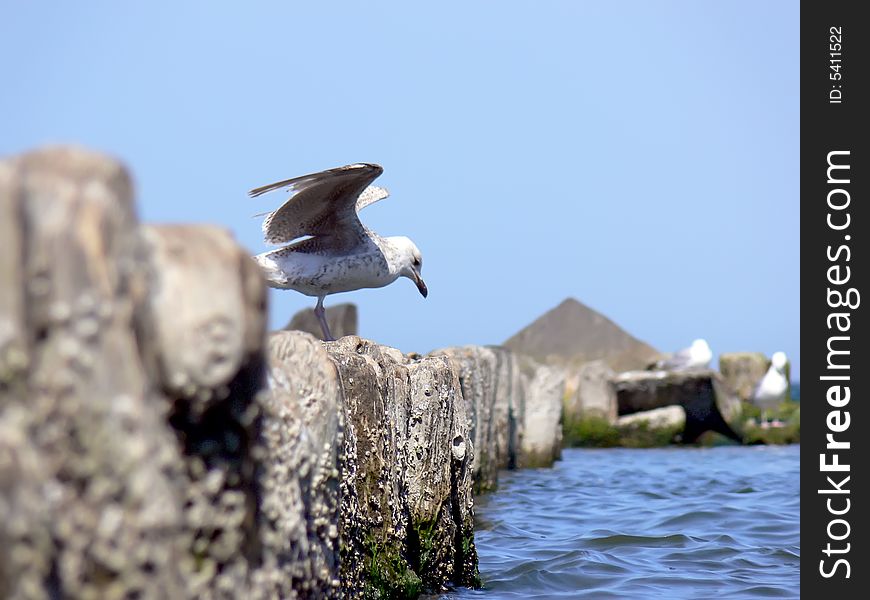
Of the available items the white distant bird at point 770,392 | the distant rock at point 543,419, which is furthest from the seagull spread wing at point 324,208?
the white distant bird at point 770,392

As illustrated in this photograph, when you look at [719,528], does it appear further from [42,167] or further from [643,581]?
[42,167]

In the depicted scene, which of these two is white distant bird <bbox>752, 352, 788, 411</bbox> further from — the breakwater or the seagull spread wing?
the breakwater

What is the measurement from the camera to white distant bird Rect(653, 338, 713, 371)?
878 inches

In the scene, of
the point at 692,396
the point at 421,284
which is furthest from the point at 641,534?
the point at 692,396

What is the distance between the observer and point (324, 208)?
7641 mm

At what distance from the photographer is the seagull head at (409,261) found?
28.5ft

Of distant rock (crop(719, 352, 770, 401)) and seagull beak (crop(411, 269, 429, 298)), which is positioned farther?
distant rock (crop(719, 352, 770, 401))

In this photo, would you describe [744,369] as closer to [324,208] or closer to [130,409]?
[324,208]

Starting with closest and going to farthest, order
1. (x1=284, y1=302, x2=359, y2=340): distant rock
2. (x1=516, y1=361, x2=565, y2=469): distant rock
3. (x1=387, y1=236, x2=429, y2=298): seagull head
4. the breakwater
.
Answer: the breakwater, (x1=387, y1=236, x2=429, y2=298): seagull head, (x1=516, y1=361, x2=565, y2=469): distant rock, (x1=284, y1=302, x2=359, y2=340): distant rock

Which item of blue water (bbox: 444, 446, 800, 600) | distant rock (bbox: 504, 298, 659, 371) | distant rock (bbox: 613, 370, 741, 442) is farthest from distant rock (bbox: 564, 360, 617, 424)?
distant rock (bbox: 504, 298, 659, 371)

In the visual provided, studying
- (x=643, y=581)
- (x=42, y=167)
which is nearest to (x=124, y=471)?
(x=42, y=167)

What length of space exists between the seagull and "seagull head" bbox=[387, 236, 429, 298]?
0.70 feet

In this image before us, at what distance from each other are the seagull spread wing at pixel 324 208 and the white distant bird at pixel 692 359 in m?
15.2

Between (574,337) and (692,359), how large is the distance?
31.3 feet
